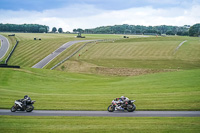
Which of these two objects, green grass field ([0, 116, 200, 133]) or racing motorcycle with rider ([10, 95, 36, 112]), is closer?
green grass field ([0, 116, 200, 133])

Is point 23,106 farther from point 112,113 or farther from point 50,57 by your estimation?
point 50,57

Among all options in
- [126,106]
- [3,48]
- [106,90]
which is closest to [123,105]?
[126,106]

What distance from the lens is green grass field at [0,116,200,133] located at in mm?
20156

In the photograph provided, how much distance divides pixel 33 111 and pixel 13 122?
4.15 m

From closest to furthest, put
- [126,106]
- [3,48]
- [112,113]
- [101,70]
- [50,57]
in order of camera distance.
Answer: [112,113] → [126,106] → [101,70] → [50,57] → [3,48]

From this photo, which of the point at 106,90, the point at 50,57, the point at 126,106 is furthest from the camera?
the point at 50,57

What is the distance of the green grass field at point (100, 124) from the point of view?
20.2m

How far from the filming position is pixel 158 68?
70.7m

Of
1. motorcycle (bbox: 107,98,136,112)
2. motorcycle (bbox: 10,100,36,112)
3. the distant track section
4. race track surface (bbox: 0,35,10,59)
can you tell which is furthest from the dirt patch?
motorcycle (bbox: 10,100,36,112)

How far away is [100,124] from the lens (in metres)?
21.6

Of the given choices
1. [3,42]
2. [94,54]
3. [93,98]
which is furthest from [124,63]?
[3,42]

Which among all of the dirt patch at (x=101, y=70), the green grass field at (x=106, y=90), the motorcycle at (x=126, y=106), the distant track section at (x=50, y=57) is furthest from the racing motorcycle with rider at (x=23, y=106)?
the distant track section at (x=50, y=57)

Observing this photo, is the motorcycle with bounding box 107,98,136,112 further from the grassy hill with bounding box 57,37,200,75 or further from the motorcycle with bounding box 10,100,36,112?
the grassy hill with bounding box 57,37,200,75

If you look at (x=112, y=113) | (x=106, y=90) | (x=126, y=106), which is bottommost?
(x=106, y=90)
